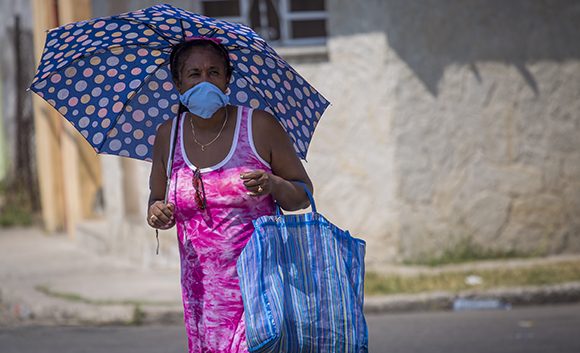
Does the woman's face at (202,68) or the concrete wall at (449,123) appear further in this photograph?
the concrete wall at (449,123)

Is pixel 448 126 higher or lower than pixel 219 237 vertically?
higher

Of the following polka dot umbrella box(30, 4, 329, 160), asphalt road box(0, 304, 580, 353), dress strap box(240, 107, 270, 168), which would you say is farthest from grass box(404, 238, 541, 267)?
dress strap box(240, 107, 270, 168)

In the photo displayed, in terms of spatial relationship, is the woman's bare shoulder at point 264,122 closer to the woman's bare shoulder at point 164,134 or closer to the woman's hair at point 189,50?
the woman's hair at point 189,50

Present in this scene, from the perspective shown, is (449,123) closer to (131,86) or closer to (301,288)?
(131,86)

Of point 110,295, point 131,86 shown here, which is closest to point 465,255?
point 110,295

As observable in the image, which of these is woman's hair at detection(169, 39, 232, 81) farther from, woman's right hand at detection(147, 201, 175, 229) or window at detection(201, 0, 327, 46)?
window at detection(201, 0, 327, 46)

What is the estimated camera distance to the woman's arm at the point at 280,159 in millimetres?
3623

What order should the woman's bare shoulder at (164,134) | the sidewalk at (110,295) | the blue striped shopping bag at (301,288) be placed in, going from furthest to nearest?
the sidewalk at (110,295), the woman's bare shoulder at (164,134), the blue striped shopping bag at (301,288)

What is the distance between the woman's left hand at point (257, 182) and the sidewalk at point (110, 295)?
4.72 m

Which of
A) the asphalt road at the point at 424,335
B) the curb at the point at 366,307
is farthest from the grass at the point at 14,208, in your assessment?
the asphalt road at the point at 424,335

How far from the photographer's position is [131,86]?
4.25 meters

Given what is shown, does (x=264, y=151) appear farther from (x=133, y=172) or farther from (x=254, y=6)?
(x=133, y=172)

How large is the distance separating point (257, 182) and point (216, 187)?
17 cm

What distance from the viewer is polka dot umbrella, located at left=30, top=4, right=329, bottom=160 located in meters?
4.11
